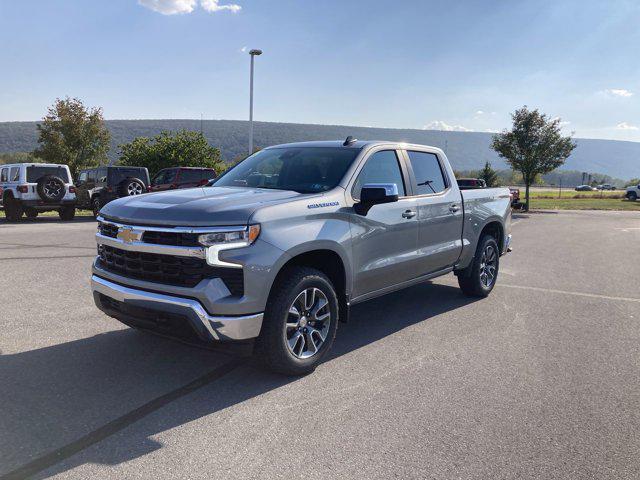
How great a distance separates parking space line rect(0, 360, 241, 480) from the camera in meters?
2.68

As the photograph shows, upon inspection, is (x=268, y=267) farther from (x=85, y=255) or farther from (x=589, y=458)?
(x=85, y=255)

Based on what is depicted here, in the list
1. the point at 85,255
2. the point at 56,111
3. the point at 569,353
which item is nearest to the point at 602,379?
the point at 569,353

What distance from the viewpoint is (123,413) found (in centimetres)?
331

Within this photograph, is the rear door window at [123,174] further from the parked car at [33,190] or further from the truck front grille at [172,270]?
the truck front grille at [172,270]

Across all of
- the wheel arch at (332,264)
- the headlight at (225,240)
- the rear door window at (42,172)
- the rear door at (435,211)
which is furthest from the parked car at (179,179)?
the headlight at (225,240)

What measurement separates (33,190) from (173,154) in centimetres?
1813

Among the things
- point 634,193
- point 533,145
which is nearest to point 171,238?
point 533,145

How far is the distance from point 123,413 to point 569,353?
3.75 meters

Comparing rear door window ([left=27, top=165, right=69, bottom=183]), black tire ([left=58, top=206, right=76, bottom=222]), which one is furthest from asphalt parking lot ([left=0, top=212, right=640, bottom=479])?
black tire ([left=58, top=206, right=76, bottom=222])

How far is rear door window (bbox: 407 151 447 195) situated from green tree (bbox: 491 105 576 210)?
2853 cm

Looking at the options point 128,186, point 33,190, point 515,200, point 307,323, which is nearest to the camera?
point 307,323

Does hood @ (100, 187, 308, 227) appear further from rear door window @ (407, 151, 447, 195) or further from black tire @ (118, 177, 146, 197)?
black tire @ (118, 177, 146, 197)

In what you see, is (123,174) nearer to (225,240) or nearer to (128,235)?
(128,235)

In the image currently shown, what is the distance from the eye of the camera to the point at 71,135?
36531 mm
